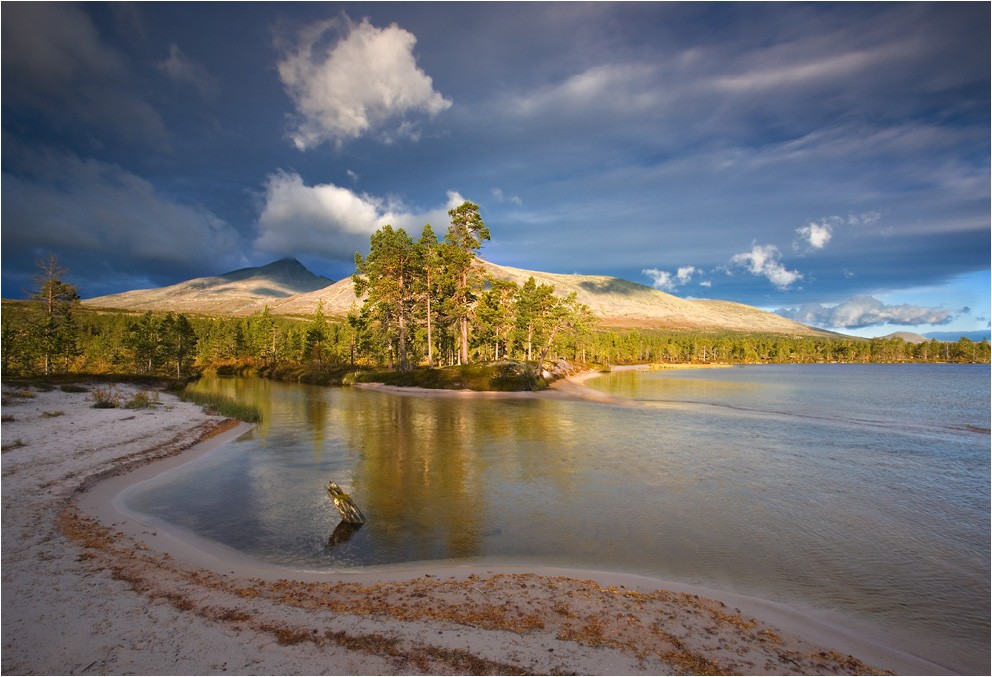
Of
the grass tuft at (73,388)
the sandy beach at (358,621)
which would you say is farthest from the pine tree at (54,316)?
the sandy beach at (358,621)

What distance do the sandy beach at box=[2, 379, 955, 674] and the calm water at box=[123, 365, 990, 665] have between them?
1256 mm

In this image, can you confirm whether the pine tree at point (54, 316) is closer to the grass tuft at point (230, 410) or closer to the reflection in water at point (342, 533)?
the grass tuft at point (230, 410)

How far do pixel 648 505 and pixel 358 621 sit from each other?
10420mm

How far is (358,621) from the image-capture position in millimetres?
6996

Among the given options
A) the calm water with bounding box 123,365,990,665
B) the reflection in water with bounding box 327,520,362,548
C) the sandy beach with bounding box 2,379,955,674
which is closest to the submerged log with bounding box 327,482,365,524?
the reflection in water with bounding box 327,520,362,548

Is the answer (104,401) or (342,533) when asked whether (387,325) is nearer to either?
(104,401)

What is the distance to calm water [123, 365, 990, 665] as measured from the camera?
10.1 m

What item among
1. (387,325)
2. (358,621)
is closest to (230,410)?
(358,621)

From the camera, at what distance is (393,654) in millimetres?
6109

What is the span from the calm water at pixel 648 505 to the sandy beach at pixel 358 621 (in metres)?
1.26

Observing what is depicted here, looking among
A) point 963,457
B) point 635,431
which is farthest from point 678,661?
point 963,457

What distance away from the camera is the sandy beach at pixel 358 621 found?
5984mm

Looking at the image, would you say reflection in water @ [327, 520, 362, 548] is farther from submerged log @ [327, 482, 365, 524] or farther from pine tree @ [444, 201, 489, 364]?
pine tree @ [444, 201, 489, 364]

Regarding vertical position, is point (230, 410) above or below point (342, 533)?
above
